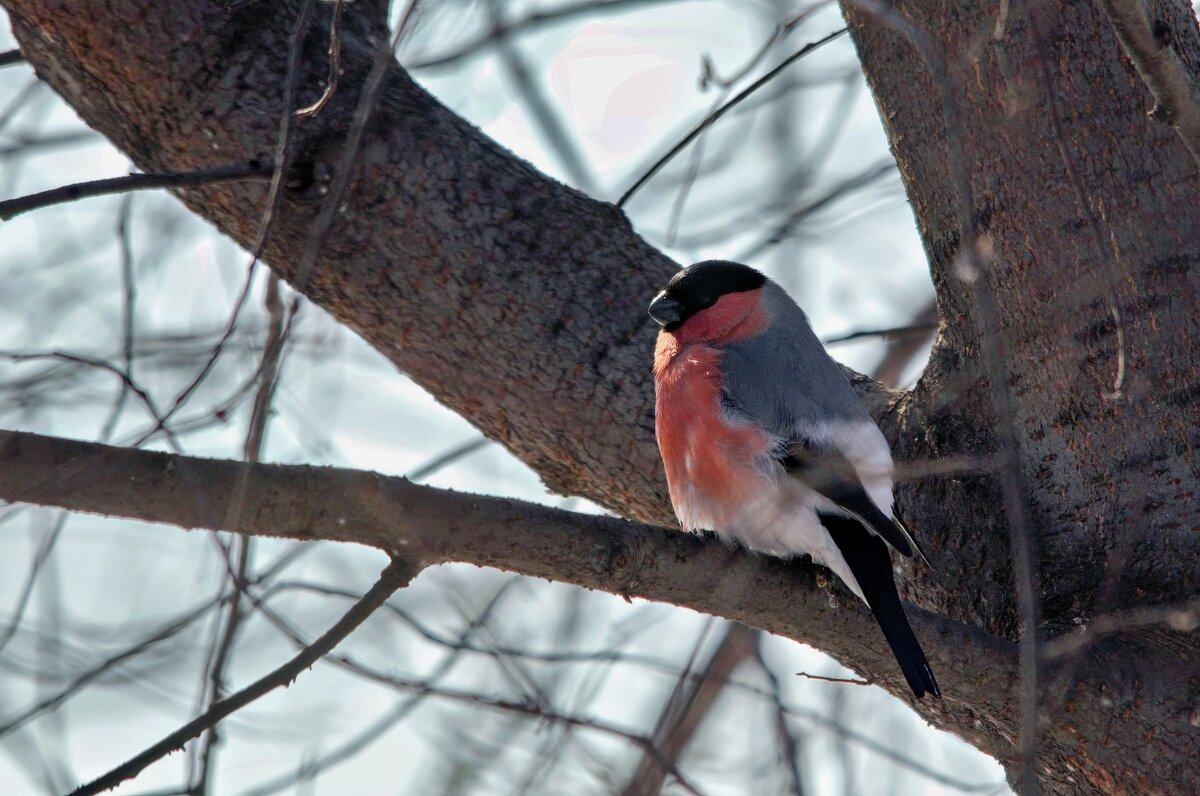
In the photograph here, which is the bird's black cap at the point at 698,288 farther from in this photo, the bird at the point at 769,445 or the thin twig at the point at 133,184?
the thin twig at the point at 133,184

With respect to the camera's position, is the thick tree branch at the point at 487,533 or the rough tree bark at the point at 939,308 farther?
the rough tree bark at the point at 939,308

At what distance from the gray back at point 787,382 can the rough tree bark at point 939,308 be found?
0.49 ft

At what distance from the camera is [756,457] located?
331 cm

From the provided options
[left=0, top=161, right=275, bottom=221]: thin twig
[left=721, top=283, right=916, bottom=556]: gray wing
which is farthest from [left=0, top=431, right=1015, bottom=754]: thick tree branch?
[left=0, top=161, right=275, bottom=221]: thin twig

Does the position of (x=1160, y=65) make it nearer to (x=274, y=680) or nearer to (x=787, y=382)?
(x=787, y=382)

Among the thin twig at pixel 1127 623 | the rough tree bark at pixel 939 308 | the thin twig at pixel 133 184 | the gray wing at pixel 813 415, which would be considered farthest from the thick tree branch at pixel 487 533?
the thin twig at pixel 133 184

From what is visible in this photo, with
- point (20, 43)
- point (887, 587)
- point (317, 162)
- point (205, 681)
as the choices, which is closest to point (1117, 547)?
point (887, 587)

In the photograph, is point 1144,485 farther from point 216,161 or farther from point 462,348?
point 216,161

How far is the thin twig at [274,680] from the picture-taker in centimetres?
209

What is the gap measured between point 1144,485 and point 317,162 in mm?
2087

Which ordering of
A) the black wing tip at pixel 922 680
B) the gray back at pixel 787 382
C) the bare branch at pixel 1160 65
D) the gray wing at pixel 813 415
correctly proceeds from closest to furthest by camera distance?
the bare branch at pixel 1160 65
the black wing tip at pixel 922 680
the gray wing at pixel 813 415
the gray back at pixel 787 382

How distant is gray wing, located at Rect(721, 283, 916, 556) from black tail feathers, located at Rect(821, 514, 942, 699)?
7 cm

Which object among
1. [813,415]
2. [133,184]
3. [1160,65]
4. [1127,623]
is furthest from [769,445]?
[133,184]

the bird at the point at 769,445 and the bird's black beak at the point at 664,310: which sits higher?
the bird's black beak at the point at 664,310
